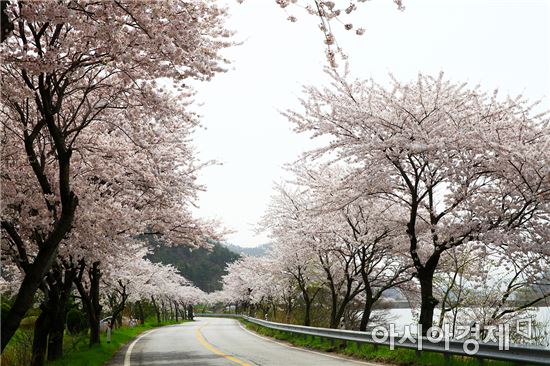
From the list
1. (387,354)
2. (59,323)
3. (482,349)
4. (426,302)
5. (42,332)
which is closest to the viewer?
(482,349)

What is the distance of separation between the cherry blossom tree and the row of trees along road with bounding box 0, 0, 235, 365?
15.3ft

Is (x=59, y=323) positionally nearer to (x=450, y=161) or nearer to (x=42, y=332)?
(x=42, y=332)

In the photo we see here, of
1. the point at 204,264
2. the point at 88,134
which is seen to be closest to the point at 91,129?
the point at 88,134

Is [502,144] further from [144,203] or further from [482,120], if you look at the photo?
[144,203]

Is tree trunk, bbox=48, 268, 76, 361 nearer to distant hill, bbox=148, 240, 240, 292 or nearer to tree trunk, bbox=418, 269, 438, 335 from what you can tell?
tree trunk, bbox=418, 269, 438, 335

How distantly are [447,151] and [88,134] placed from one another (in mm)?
9110

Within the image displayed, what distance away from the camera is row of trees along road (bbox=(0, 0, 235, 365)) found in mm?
7305

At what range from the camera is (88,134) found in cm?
1307

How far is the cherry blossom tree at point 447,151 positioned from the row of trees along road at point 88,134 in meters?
4.67

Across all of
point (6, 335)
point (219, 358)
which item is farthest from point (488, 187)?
point (6, 335)

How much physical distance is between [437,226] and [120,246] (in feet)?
29.8

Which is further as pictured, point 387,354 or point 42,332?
point 42,332

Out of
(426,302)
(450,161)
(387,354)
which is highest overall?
(450,161)

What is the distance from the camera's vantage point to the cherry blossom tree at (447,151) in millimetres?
12305
